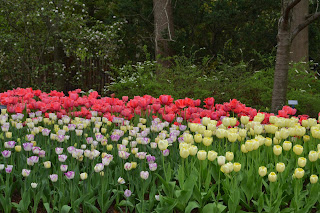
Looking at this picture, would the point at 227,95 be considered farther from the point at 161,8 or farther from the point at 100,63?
the point at 100,63

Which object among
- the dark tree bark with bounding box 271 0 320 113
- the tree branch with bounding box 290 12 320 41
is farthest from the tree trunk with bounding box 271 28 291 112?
the tree branch with bounding box 290 12 320 41

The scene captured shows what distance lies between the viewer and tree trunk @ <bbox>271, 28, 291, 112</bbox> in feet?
21.2

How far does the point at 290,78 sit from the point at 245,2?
575cm

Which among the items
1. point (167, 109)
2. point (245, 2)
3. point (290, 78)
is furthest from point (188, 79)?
point (245, 2)

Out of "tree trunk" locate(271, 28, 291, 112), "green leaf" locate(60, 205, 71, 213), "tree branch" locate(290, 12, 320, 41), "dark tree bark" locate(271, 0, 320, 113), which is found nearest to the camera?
"green leaf" locate(60, 205, 71, 213)

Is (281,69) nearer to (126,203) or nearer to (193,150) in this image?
(193,150)

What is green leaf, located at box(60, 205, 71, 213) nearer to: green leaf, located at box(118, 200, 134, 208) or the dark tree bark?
green leaf, located at box(118, 200, 134, 208)

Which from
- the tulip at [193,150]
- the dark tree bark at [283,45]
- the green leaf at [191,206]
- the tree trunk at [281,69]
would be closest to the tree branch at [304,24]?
the dark tree bark at [283,45]

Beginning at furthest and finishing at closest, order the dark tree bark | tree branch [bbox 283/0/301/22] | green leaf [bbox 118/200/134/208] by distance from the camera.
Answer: the dark tree bark, tree branch [bbox 283/0/301/22], green leaf [bbox 118/200/134/208]

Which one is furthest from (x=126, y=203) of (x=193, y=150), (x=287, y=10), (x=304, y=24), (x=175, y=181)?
(x=304, y=24)

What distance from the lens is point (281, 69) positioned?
6.70m

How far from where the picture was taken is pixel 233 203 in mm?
2664

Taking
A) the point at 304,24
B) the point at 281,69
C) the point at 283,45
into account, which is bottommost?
the point at 281,69

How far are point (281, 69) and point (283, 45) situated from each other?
42 centimetres
